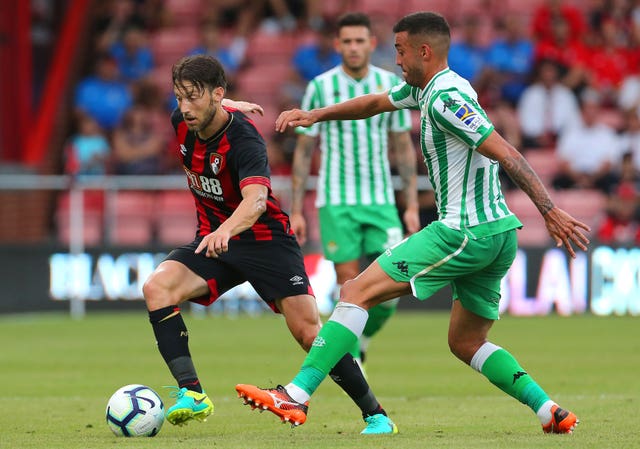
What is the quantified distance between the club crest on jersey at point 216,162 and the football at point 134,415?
1274 millimetres

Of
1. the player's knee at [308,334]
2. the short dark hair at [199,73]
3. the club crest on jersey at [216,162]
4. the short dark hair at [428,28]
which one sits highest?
the short dark hair at [428,28]

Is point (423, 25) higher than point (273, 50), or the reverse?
point (273, 50)

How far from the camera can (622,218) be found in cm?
1766

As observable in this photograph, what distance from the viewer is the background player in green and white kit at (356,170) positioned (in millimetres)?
10250

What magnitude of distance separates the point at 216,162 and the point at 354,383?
141 centimetres

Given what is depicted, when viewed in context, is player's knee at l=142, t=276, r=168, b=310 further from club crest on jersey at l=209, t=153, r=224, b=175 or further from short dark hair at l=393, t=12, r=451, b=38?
short dark hair at l=393, t=12, r=451, b=38

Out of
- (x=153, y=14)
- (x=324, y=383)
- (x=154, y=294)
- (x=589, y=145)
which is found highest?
(x=153, y=14)

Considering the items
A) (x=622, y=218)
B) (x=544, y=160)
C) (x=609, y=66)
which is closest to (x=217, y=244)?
(x=622, y=218)

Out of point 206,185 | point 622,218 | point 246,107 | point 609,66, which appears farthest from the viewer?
point 609,66

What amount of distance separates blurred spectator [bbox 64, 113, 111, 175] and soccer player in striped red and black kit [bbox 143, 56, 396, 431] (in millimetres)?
10799

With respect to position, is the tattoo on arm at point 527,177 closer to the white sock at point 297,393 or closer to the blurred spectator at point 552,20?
the white sock at point 297,393

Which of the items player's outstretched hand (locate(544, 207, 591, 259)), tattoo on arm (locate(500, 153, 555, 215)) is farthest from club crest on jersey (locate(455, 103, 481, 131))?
player's outstretched hand (locate(544, 207, 591, 259))

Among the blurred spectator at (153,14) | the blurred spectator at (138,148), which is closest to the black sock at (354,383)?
the blurred spectator at (138,148)

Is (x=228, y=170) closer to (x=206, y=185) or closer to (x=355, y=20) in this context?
(x=206, y=185)
